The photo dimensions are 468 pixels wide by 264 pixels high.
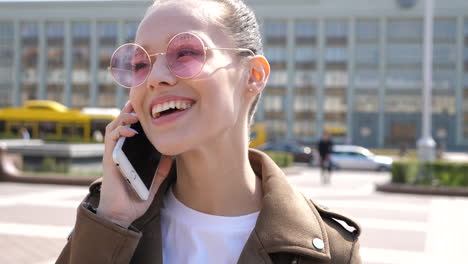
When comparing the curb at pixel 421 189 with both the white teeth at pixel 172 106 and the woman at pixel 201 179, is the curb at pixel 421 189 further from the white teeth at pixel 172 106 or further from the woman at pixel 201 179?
the white teeth at pixel 172 106

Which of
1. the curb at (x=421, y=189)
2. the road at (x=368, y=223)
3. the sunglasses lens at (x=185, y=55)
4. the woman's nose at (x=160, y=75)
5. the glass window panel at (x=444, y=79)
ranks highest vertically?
the glass window panel at (x=444, y=79)

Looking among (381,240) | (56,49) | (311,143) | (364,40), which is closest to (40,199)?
(381,240)

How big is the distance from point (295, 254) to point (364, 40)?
59.6 metres

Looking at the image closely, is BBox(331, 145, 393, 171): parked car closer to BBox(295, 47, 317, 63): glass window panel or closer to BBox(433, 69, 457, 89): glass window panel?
BBox(433, 69, 457, 89): glass window panel

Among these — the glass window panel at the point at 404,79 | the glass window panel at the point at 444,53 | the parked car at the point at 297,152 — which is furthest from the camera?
the glass window panel at the point at 404,79

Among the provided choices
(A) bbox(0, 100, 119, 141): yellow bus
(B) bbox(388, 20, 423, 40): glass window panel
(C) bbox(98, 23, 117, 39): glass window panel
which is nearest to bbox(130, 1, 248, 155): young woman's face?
(A) bbox(0, 100, 119, 141): yellow bus

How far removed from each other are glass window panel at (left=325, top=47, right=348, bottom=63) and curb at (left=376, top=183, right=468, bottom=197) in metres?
45.6

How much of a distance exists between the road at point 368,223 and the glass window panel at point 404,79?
45875 millimetres

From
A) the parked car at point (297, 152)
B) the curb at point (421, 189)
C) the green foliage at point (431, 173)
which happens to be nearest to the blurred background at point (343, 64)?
the parked car at point (297, 152)

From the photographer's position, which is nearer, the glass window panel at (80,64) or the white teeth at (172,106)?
the white teeth at (172,106)

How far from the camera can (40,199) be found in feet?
37.7

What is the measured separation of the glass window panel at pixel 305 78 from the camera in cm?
5956

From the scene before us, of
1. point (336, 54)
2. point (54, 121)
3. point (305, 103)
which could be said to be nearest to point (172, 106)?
point (54, 121)

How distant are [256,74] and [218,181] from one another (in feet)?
1.19
